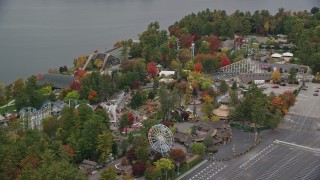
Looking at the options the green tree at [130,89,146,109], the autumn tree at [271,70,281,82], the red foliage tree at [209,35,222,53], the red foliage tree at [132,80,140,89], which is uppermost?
the red foliage tree at [209,35,222,53]

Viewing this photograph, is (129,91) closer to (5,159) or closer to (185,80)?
(185,80)

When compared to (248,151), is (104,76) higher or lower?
higher

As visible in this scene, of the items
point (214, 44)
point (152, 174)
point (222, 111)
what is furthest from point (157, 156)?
point (214, 44)

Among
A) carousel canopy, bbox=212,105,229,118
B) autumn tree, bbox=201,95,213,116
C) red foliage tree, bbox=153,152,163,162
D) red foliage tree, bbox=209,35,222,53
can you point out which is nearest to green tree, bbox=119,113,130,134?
red foliage tree, bbox=153,152,163,162

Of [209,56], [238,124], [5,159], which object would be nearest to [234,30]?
[209,56]

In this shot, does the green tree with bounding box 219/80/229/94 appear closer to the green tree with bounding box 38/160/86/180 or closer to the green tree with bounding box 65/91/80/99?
the green tree with bounding box 65/91/80/99

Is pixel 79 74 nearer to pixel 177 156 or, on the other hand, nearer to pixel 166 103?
pixel 166 103

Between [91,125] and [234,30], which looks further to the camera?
[234,30]
